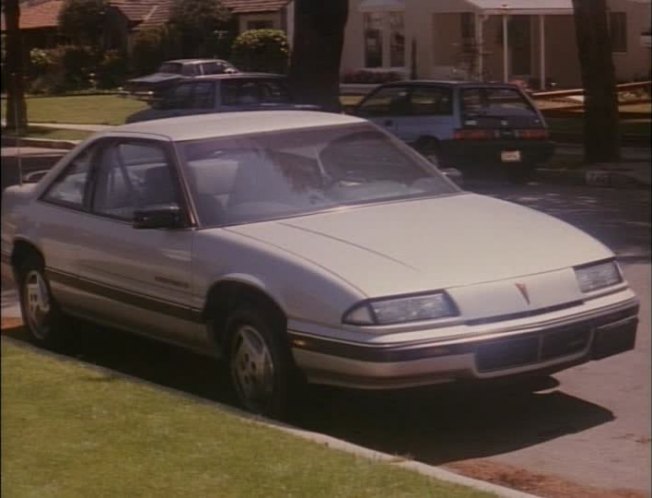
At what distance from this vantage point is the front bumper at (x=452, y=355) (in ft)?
18.3

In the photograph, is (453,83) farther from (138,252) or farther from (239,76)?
(138,252)

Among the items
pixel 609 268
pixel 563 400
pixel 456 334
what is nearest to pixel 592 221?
pixel 609 268

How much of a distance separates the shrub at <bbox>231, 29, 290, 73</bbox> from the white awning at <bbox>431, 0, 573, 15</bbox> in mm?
610

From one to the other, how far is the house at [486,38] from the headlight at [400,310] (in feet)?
3.16

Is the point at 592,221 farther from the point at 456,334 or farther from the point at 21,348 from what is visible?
the point at 21,348

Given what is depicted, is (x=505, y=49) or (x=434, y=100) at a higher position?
(x=505, y=49)

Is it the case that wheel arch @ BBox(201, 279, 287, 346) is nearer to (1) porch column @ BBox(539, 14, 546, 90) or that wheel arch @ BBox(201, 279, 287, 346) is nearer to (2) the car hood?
(2) the car hood

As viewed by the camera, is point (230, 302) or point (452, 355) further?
point (230, 302)

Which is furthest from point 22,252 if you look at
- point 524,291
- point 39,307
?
point 524,291

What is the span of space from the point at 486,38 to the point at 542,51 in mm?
184

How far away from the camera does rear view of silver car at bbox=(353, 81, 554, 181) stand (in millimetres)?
5016

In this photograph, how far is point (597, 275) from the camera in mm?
5738

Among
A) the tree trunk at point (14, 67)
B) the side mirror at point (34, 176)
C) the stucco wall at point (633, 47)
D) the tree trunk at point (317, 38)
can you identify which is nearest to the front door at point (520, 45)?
the stucco wall at point (633, 47)

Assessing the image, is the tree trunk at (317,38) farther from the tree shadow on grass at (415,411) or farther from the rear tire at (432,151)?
the tree shadow on grass at (415,411)
